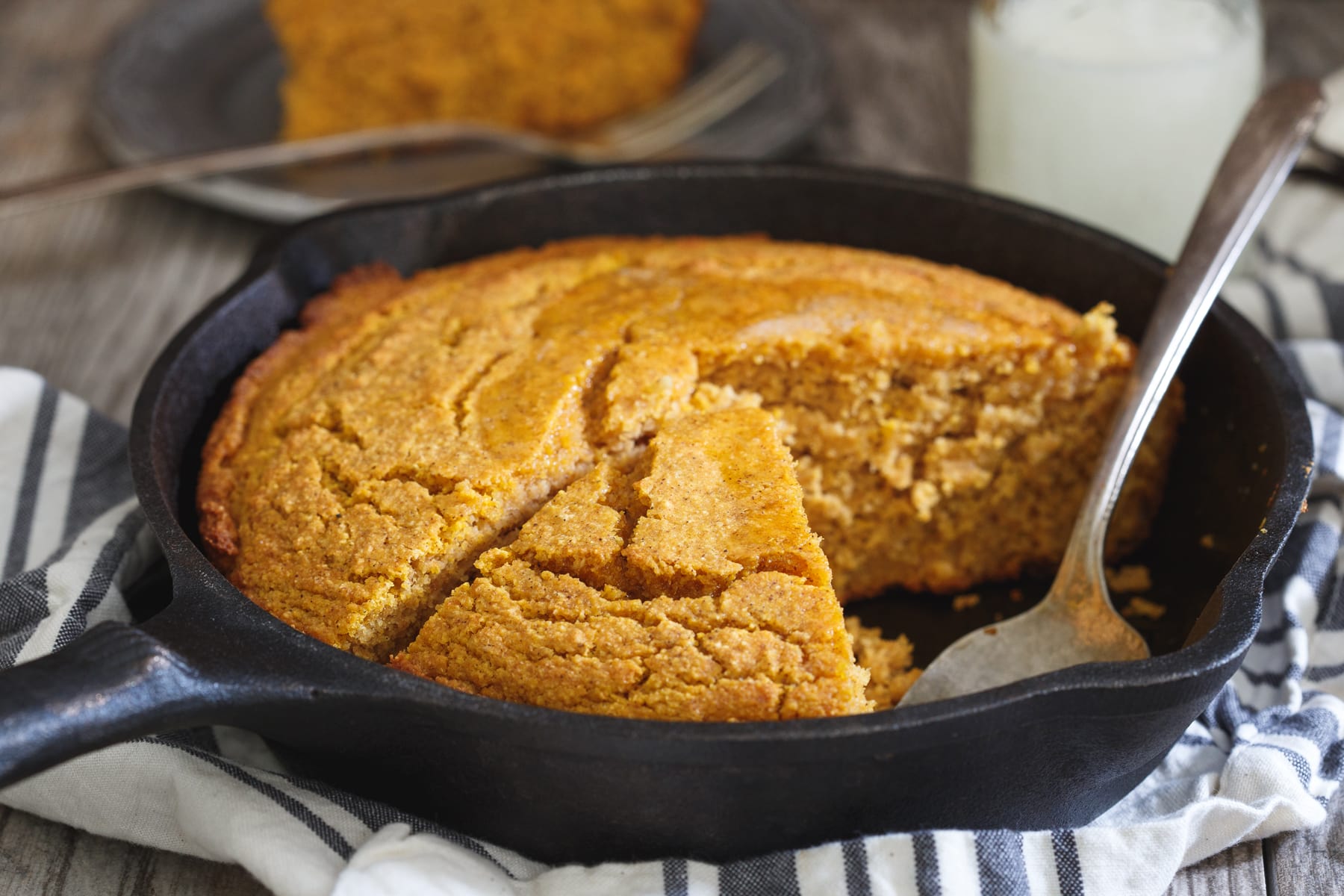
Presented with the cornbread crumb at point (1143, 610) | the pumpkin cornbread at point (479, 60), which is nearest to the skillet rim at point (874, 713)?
the cornbread crumb at point (1143, 610)

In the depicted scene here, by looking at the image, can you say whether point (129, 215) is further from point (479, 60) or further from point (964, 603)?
point (964, 603)

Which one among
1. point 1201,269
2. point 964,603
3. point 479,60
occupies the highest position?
point 1201,269

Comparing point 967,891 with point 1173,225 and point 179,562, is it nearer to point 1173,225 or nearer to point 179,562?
point 179,562

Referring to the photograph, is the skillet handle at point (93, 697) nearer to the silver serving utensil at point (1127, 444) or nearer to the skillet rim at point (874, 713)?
the skillet rim at point (874, 713)

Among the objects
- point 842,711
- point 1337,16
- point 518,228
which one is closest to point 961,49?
point 1337,16

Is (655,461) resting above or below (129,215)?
above

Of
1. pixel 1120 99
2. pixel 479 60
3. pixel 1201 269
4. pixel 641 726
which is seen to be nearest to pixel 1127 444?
pixel 1201 269

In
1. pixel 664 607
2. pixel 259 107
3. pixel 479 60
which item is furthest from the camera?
pixel 259 107
